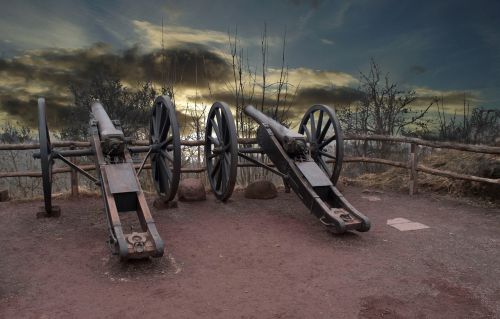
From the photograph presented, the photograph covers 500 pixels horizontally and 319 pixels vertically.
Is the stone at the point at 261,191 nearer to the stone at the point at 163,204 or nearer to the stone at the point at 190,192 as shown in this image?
the stone at the point at 190,192

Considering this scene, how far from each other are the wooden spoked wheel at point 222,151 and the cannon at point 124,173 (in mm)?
774

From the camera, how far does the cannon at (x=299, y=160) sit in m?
4.82

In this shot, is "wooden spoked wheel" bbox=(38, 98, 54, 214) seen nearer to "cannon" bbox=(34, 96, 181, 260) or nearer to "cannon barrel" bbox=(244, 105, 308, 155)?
"cannon" bbox=(34, 96, 181, 260)

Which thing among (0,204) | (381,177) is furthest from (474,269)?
(0,204)

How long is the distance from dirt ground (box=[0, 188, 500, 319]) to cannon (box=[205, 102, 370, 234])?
10.1 inches

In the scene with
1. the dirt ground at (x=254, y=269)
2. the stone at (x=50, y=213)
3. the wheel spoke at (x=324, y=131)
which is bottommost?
the dirt ground at (x=254, y=269)

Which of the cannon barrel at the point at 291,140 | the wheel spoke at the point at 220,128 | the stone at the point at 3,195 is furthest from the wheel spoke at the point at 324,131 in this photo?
the stone at the point at 3,195

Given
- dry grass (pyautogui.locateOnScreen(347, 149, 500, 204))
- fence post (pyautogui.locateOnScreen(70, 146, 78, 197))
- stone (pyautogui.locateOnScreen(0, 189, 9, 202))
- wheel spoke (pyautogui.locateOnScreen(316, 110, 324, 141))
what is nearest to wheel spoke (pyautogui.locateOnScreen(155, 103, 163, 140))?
fence post (pyautogui.locateOnScreen(70, 146, 78, 197))

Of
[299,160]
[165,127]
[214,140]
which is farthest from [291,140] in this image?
[165,127]

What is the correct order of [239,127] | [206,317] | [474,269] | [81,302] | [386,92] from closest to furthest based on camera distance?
[206,317], [81,302], [474,269], [239,127], [386,92]

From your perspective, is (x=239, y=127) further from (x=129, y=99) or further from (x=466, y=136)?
(x=466, y=136)

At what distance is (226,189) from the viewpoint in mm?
5898

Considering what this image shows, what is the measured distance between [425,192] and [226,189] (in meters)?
3.56

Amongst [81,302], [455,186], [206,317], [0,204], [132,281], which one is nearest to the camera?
[206,317]
